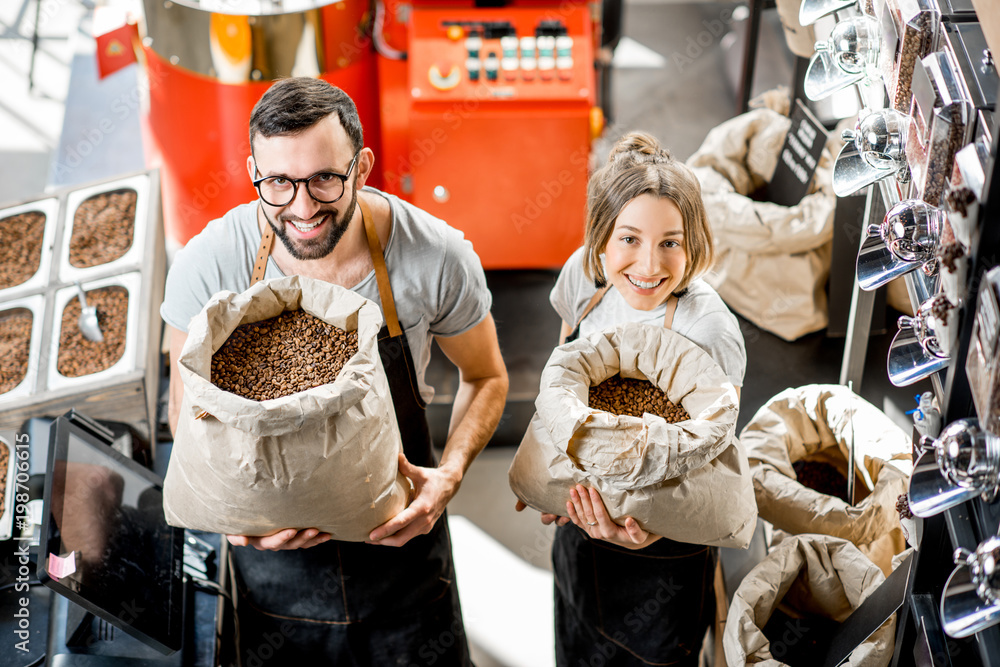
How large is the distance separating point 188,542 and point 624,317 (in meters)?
1.06

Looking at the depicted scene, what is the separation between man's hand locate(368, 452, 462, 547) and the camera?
5.30ft

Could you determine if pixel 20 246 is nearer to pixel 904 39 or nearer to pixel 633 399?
pixel 633 399

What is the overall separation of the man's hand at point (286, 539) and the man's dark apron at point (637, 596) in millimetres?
572

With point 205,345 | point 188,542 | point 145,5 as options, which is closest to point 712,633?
point 188,542

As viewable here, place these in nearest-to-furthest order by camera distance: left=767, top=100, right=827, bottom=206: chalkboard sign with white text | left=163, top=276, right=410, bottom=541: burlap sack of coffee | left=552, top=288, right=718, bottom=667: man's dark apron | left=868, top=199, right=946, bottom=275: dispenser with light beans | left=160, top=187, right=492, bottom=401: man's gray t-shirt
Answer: left=868, top=199, right=946, bottom=275: dispenser with light beans
left=163, top=276, right=410, bottom=541: burlap sack of coffee
left=160, top=187, right=492, bottom=401: man's gray t-shirt
left=552, top=288, right=718, bottom=667: man's dark apron
left=767, top=100, right=827, bottom=206: chalkboard sign with white text

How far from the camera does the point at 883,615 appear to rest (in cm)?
152

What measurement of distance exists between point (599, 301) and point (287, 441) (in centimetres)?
71

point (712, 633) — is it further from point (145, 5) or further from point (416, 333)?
point (145, 5)

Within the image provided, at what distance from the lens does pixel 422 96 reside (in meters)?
3.06

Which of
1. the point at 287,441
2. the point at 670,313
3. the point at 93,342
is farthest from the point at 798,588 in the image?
the point at 93,342

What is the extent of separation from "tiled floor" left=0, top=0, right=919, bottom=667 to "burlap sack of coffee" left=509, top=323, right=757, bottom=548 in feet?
3.32

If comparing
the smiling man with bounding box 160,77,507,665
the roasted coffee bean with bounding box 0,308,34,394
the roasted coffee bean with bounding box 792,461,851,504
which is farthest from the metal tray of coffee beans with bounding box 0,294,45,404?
the roasted coffee bean with bounding box 792,461,851,504

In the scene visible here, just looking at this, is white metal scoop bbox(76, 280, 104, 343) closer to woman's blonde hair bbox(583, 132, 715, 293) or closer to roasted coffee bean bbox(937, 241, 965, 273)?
woman's blonde hair bbox(583, 132, 715, 293)

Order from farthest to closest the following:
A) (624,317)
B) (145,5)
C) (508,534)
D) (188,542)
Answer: (145,5) < (508,534) < (188,542) < (624,317)
